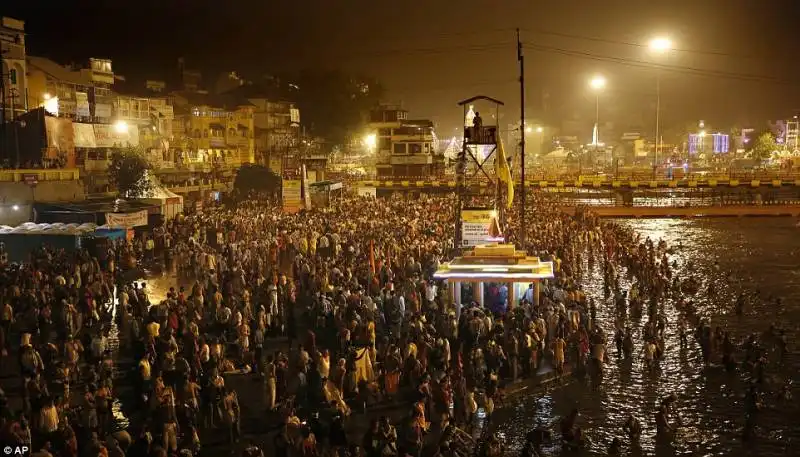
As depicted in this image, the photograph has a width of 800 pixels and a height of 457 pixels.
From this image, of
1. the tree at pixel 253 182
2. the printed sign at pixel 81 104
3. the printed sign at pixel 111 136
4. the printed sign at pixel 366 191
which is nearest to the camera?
the printed sign at pixel 111 136

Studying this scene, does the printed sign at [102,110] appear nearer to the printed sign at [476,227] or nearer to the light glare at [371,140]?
the light glare at [371,140]

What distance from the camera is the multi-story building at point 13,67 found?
45938 mm

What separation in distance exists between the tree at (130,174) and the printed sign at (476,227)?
2558 cm

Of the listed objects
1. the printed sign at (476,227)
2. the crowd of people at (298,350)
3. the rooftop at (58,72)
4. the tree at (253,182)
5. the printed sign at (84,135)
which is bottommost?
the crowd of people at (298,350)

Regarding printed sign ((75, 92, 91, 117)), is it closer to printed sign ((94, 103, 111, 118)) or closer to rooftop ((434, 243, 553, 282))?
printed sign ((94, 103, 111, 118))

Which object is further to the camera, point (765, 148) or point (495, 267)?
point (765, 148)

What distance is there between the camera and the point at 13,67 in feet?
155

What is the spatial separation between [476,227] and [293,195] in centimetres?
1974

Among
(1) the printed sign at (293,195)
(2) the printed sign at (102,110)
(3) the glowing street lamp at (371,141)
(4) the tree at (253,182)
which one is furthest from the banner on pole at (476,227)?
(3) the glowing street lamp at (371,141)

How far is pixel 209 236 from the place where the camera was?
33125 mm

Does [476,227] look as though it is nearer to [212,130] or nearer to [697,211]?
[697,211]

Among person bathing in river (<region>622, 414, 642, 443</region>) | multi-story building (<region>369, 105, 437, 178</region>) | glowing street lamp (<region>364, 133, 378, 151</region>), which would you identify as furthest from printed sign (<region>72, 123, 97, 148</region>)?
person bathing in river (<region>622, 414, 642, 443</region>)

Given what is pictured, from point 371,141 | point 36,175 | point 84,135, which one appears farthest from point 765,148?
point 36,175

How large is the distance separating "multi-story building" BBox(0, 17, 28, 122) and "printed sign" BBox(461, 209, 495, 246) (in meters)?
35.9
